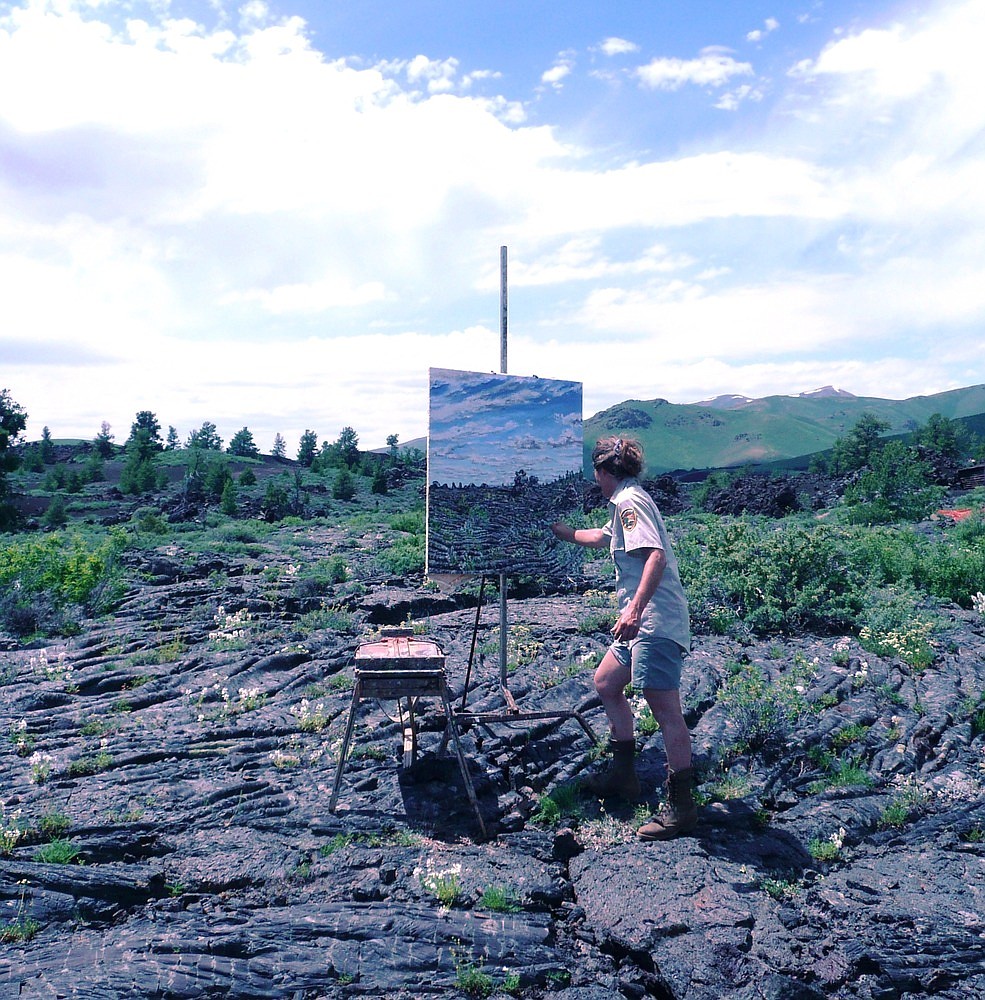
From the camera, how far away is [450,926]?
352 centimetres

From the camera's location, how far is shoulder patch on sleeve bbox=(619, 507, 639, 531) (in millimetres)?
4148

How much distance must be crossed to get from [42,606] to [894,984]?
10140 mm

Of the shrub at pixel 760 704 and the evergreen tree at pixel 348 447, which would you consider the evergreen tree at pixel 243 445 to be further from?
the shrub at pixel 760 704

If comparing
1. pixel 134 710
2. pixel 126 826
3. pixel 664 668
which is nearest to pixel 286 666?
pixel 134 710

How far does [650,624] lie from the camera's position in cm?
414

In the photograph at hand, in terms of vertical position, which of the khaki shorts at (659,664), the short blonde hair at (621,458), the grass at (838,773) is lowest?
the grass at (838,773)

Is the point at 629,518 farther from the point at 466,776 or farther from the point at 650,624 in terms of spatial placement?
the point at 466,776

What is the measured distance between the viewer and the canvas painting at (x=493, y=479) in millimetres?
5477

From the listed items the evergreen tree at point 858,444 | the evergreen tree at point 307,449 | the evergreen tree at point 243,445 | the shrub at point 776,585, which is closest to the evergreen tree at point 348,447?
the evergreen tree at point 307,449

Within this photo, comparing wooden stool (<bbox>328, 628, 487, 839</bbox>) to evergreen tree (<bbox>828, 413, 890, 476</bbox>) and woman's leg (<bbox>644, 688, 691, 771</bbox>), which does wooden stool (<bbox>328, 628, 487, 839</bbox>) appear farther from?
evergreen tree (<bbox>828, 413, 890, 476</bbox>)

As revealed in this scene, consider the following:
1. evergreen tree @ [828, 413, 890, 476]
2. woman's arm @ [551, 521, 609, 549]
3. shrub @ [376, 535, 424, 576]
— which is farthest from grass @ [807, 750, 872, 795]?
evergreen tree @ [828, 413, 890, 476]

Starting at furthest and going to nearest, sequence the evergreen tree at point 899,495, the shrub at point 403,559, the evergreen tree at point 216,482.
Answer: the evergreen tree at point 216,482
the evergreen tree at point 899,495
the shrub at point 403,559

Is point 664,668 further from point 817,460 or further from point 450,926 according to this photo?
point 817,460

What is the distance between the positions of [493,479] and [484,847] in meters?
2.34
